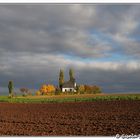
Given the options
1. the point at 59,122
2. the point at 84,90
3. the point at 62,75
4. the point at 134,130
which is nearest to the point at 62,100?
the point at 84,90

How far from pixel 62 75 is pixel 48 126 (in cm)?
413

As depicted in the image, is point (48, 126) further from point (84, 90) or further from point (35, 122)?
point (84, 90)

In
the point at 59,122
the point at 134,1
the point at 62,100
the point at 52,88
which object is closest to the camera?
the point at 134,1

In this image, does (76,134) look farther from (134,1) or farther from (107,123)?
(134,1)

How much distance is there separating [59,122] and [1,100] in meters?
21.9

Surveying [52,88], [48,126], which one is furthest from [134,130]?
[52,88]

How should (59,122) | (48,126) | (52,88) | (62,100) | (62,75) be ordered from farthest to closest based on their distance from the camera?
1. (62,100)
2. (52,88)
3. (62,75)
4. (59,122)
5. (48,126)

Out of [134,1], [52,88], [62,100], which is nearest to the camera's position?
[134,1]

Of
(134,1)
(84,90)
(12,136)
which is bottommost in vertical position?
(12,136)

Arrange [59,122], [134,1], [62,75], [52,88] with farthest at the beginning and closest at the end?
1. [52,88]
2. [62,75]
3. [59,122]
4. [134,1]

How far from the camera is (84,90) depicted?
22812 mm

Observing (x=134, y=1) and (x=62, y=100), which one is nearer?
(x=134, y=1)

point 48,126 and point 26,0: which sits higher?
point 26,0

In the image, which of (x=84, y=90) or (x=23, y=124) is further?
(x=84, y=90)
